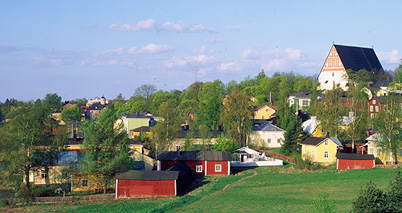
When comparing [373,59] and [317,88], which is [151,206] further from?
[373,59]

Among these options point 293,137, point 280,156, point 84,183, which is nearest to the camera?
point 84,183

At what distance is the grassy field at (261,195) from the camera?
29.1 meters

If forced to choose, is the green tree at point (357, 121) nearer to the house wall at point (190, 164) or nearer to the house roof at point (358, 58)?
the house wall at point (190, 164)

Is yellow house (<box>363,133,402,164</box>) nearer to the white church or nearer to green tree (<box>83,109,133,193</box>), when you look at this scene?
green tree (<box>83,109,133,193</box>)

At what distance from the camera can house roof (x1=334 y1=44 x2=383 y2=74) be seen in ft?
314

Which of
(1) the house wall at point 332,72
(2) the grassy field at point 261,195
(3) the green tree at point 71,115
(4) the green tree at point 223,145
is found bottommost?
(2) the grassy field at point 261,195

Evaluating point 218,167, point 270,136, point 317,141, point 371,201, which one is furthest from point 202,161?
point 371,201

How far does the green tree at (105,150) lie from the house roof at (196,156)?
854cm

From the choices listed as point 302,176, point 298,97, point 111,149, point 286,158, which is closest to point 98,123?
point 111,149

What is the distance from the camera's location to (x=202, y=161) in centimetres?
Result: 4497

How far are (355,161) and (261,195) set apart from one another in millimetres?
17535

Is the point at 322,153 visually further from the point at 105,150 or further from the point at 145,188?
the point at 105,150

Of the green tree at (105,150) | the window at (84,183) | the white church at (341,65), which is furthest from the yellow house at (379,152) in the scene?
the white church at (341,65)

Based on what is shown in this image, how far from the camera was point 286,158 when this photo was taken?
5253 centimetres
